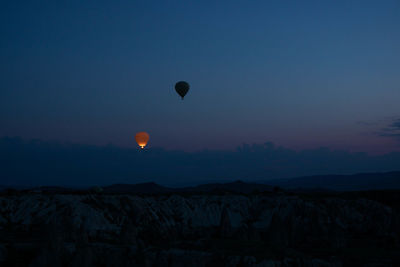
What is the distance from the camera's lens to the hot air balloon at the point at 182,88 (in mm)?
44787

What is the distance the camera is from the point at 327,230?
175 ft

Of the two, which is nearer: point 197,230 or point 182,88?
point 182,88

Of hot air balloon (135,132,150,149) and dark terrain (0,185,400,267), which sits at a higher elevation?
hot air balloon (135,132,150,149)

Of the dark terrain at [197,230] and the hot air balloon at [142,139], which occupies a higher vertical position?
the hot air balloon at [142,139]

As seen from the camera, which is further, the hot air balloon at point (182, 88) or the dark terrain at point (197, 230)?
the hot air balloon at point (182, 88)

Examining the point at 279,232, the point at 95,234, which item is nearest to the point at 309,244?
the point at 279,232

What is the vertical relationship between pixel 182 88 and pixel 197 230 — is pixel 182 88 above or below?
above

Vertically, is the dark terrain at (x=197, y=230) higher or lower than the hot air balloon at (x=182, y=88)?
lower

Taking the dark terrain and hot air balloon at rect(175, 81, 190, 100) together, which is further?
hot air balloon at rect(175, 81, 190, 100)

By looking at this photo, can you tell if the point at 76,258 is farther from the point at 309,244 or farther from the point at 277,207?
the point at 277,207

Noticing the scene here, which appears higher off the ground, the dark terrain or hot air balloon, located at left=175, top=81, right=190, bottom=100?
hot air balloon, located at left=175, top=81, right=190, bottom=100

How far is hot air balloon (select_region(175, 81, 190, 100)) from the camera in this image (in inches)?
1763

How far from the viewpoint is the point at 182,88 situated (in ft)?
148

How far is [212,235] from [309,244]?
12804 millimetres
